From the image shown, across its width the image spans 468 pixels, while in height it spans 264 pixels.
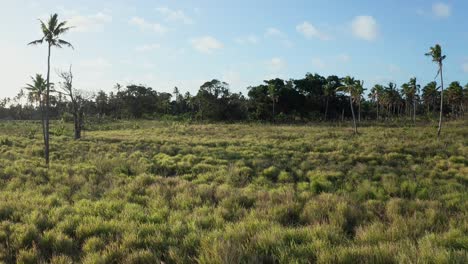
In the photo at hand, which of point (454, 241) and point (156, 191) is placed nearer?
point (454, 241)

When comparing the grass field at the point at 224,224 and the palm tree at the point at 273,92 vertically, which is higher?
the palm tree at the point at 273,92

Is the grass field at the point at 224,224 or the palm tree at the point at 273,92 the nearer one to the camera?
the grass field at the point at 224,224

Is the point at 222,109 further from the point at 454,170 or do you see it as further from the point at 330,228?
the point at 330,228

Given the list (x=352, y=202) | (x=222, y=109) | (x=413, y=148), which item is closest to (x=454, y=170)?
(x=413, y=148)

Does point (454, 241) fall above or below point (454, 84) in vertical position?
below

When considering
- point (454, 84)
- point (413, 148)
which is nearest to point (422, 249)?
point (413, 148)

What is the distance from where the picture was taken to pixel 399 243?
17.8 feet

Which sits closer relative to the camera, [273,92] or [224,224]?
[224,224]

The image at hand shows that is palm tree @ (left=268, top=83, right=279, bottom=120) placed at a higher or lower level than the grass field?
higher

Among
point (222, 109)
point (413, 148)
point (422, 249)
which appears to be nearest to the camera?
point (422, 249)

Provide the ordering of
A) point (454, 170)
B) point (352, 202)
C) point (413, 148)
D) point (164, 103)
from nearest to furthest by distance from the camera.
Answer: point (352, 202) → point (454, 170) → point (413, 148) → point (164, 103)

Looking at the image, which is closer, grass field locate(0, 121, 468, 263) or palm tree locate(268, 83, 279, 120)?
grass field locate(0, 121, 468, 263)

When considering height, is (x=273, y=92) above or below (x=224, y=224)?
above

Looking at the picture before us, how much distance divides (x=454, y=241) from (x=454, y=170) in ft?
47.2
